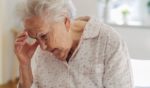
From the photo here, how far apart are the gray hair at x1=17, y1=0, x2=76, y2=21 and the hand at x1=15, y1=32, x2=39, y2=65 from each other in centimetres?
23

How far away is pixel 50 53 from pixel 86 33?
0.71 ft

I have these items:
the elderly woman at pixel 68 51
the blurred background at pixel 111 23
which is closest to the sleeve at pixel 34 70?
the elderly woman at pixel 68 51

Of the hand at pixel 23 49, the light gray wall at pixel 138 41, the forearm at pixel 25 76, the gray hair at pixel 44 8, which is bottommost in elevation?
the light gray wall at pixel 138 41

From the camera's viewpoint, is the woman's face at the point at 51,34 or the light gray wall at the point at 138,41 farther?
the light gray wall at the point at 138,41

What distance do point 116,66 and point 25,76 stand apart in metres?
0.48

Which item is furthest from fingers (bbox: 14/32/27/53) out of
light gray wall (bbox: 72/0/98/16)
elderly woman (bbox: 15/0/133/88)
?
light gray wall (bbox: 72/0/98/16)

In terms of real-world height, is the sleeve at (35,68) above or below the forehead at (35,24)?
below

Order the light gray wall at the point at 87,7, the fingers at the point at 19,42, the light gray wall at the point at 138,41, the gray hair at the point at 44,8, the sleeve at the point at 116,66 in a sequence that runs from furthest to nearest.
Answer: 1. the light gray wall at the point at 87,7
2. the light gray wall at the point at 138,41
3. the fingers at the point at 19,42
4. the sleeve at the point at 116,66
5. the gray hair at the point at 44,8

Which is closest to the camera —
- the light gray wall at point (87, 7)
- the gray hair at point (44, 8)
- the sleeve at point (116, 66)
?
the gray hair at point (44, 8)

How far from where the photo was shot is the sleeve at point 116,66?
142cm

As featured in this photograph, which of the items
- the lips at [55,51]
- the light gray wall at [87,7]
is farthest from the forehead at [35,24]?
the light gray wall at [87,7]

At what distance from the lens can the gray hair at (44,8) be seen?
4.29ft

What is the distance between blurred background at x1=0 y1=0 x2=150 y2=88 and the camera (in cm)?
381

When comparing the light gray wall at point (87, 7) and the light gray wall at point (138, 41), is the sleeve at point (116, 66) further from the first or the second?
the light gray wall at point (87, 7)
